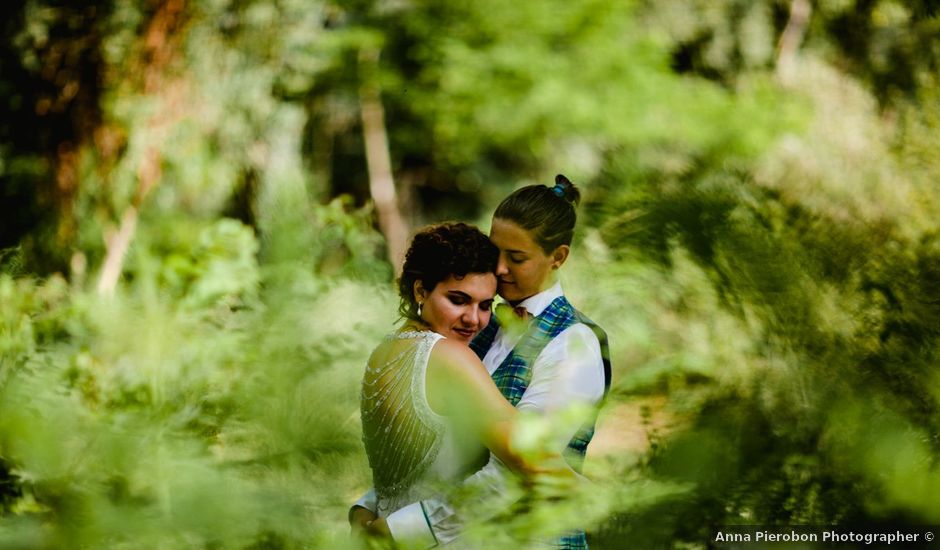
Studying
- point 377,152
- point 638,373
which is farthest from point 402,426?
point 377,152

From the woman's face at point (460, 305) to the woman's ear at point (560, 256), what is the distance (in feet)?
0.72

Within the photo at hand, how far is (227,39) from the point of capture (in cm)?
816

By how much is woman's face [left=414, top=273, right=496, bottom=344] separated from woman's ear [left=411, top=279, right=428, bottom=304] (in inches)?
1.6

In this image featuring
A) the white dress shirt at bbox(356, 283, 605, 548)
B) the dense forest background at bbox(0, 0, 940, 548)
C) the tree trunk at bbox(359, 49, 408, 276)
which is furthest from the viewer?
the tree trunk at bbox(359, 49, 408, 276)

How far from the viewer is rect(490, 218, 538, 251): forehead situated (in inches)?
93.0

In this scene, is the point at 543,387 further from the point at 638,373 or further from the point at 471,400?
the point at 638,373

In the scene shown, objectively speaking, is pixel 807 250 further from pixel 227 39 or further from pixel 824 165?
pixel 227 39

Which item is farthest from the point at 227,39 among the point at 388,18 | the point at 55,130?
the point at 388,18

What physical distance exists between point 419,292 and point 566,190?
0.50m

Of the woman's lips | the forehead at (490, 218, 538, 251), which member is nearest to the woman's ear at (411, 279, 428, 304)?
the woman's lips

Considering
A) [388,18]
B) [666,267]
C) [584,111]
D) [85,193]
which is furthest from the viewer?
[388,18]

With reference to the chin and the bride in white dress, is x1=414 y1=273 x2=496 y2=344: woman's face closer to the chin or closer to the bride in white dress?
the bride in white dress

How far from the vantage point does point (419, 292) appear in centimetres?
232

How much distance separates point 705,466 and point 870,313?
37cm
